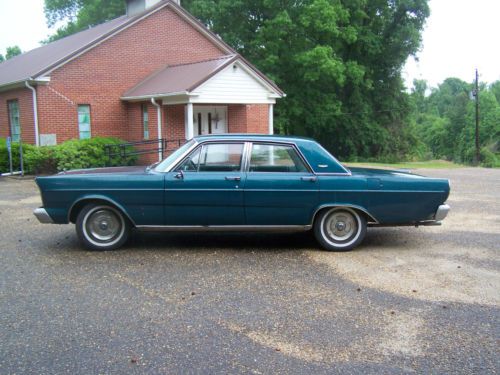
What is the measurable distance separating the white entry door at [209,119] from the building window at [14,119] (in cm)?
676

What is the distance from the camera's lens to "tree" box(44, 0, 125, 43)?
43.5 meters

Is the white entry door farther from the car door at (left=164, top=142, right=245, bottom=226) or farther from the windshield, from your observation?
the car door at (left=164, top=142, right=245, bottom=226)

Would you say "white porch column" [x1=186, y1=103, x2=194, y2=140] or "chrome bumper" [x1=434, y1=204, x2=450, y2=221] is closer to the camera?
"chrome bumper" [x1=434, y1=204, x2=450, y2=221]

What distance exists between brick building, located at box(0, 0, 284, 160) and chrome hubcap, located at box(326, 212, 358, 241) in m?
11.8

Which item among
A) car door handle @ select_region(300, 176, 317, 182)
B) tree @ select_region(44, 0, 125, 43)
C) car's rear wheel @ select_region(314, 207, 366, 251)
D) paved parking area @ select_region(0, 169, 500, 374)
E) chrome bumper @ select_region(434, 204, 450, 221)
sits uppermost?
tree @ select_region(44, 0, 125, 43)

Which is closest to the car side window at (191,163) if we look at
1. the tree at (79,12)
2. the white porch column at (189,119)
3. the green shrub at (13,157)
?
the white porch column at (189,119)

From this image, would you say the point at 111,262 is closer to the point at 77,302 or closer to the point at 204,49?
the point at 77,302

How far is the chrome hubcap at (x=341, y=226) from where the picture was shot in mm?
7324

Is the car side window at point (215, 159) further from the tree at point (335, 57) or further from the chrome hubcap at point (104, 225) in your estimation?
the tree at point (335, 57)

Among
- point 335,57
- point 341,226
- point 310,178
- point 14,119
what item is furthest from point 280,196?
point 335,57

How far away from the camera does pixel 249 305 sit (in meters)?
5.23

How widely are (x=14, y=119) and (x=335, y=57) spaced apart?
1953cm

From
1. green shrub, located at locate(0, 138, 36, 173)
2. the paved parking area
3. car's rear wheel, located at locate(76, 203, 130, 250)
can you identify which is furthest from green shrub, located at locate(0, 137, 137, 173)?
car's rear wheel, located at locate(76, 203, 130, 250)

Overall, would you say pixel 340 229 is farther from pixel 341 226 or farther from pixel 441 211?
pixel 441 211
